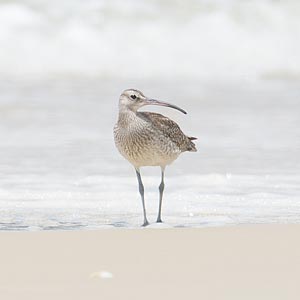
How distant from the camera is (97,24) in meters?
15.4

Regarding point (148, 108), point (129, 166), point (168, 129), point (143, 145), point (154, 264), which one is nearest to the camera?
point (154, 264)

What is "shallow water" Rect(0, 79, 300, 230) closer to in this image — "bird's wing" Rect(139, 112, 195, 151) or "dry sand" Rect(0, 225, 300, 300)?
"bird's wing" Rect(139, 112, 195, 151)

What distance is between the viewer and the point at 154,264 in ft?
18.6

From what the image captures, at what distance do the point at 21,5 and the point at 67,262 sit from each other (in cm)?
986

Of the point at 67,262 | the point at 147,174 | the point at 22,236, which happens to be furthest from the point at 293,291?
the point at 147,174

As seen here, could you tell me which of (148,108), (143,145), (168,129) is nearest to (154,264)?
(143,145)

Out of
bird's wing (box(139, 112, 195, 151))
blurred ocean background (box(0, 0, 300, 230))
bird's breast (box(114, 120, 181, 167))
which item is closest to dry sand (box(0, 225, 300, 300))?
blurred ocean background (box(0, 0, 300, 230))

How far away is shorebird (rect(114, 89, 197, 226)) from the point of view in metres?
7.72

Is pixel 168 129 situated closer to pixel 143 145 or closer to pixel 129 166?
pixel 143 145

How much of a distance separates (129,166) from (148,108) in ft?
8.89

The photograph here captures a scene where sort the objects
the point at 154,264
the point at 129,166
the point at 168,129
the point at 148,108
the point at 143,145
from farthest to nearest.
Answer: the point at 148,108 < the point at 129,166 < the point at 168,129 < the point at 143,145 < the point at 154,264

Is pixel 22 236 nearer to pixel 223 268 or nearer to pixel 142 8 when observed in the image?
pixel 223 268

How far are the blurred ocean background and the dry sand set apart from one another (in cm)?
72

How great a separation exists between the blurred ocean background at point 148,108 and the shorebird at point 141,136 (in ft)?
0.92
